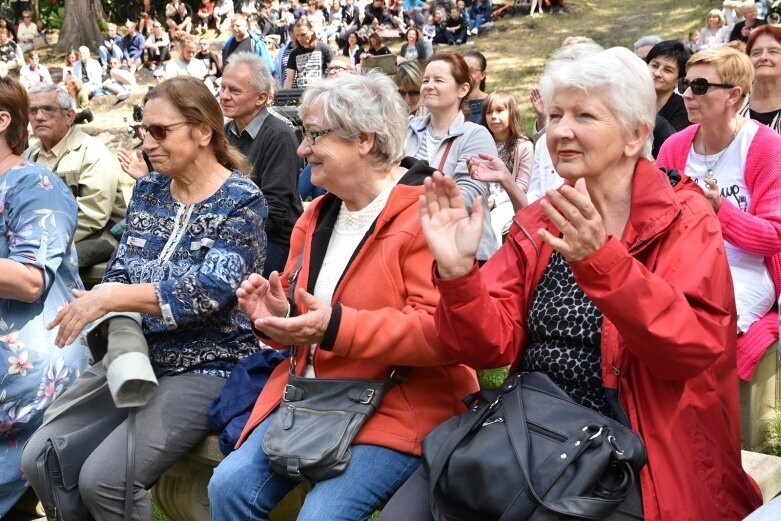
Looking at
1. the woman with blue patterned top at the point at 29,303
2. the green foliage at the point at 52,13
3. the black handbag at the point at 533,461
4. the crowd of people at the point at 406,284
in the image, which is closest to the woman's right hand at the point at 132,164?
the crowd of people at the point at 406,284

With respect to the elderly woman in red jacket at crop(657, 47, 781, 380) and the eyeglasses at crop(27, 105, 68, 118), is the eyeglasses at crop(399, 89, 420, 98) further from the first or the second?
the elderly woman in red jacket at crop(657, 47, 781, 380)

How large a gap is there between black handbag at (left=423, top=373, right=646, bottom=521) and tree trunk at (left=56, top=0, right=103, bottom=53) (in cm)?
2561

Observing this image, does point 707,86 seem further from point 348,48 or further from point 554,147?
point 348,48

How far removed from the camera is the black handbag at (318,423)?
260cm

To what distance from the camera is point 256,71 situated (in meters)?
5.57

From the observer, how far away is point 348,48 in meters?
22.7

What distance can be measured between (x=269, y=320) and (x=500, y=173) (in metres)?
1.68

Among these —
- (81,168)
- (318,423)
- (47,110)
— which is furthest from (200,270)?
(47,110)

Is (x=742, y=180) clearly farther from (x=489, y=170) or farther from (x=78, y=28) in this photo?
(x=78, y=28)

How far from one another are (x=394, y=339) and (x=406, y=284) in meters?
0.24

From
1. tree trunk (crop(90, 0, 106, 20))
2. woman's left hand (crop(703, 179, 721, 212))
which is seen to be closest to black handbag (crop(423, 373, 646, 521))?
woman's left hand (crop(703, 179, 721, 212))

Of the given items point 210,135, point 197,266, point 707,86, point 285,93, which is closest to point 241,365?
point 197,266

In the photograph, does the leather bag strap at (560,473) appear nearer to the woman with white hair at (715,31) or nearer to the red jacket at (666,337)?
the red jacket at (666,337)

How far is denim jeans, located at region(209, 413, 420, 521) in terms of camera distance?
2559 millimetres
